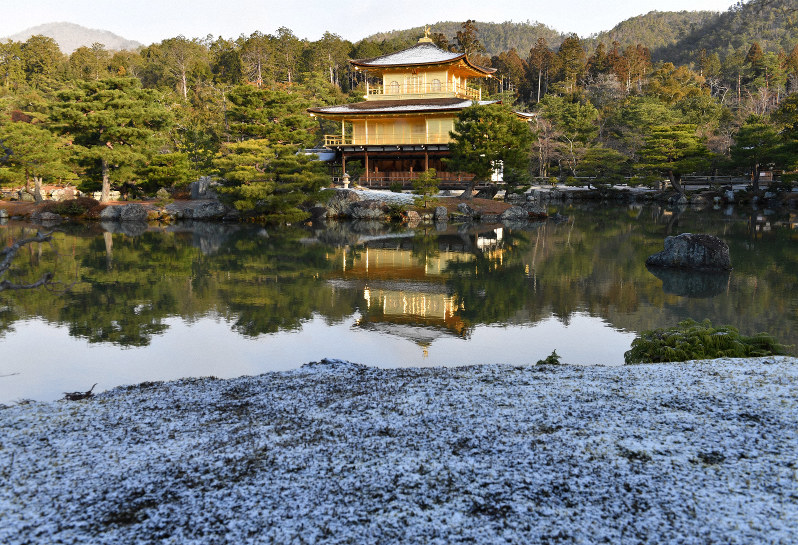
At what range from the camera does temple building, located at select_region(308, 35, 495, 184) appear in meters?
30.3

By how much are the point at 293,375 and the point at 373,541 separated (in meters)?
3.22

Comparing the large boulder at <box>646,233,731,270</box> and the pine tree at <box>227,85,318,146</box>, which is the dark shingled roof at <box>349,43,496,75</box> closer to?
the pine tree at <box>227,85,318,146</box>

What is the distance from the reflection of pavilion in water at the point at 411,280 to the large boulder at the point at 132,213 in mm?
12731

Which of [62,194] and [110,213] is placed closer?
[110,213]

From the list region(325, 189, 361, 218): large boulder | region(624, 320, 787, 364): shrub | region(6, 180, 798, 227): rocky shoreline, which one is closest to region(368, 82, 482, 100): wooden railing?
region(6, 180, 798, 227): rocky shoreline

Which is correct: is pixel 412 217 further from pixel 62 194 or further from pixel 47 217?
pixel 62 194

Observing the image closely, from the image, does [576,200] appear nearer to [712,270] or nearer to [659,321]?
[712,270]

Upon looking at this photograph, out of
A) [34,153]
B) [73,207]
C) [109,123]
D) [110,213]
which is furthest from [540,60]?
[34,153]

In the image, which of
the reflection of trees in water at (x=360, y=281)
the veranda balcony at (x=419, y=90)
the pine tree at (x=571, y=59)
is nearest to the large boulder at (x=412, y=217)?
the reflection of trees in water at (x=360, y=281)

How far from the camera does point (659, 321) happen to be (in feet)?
29.2

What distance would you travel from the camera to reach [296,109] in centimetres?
2400

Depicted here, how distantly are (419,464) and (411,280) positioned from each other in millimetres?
8808

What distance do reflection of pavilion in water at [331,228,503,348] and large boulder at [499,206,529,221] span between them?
5.50 meters

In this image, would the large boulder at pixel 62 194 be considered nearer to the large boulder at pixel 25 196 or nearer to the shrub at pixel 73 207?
the large boulder at pixel 25 196
